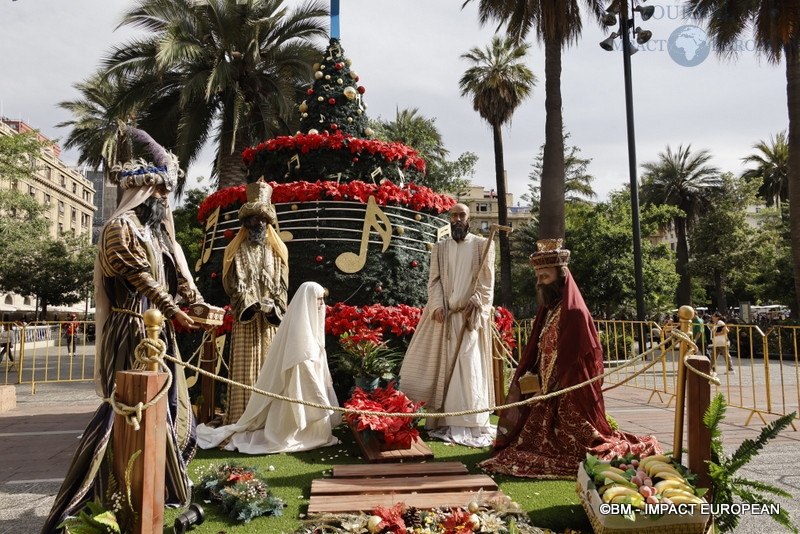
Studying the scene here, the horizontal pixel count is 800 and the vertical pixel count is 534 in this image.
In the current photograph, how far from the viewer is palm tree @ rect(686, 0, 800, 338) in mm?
13695

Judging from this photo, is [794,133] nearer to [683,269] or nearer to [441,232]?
[441,232]

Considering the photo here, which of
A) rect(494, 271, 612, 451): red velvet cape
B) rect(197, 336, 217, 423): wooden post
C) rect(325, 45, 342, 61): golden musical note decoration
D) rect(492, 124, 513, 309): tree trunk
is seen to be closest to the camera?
rect(494, 271, 612, 451): red velvet cape

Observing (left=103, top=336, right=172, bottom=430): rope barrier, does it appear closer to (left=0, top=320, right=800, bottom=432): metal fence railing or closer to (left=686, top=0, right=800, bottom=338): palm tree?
(left=0, top=320, right=800, bottom=432): metal fence railing

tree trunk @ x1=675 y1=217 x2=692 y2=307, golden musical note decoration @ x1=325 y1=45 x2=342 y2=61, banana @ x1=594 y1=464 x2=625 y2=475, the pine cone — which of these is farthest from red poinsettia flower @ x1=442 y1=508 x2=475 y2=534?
tree trunk @ x1=675 y1=217 x2=692 y2=307

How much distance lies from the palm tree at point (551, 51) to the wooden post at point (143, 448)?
1184 cm

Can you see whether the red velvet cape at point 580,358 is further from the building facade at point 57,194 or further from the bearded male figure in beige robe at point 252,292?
the building facade at point 57,194

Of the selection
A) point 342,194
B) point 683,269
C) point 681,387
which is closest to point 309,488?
point 681,387

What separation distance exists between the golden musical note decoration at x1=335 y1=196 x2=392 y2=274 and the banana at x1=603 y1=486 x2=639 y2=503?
16.9 feet

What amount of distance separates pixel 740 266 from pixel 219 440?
2802cm

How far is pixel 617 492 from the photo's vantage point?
10.5 feet

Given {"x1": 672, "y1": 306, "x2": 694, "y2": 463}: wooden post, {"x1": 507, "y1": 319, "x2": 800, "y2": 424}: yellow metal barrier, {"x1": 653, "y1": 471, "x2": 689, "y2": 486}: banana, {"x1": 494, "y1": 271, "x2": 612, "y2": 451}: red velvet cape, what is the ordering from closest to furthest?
1. {"x1": 653, "y1": 471, "x2": 689, "y2": 486}: banana
2. {"x1": 672, "y1": 306, "x2": 694, "y2": 463}: wooden post
3. {"x1": 494, "y1": 271, "x2": 612, "y2": 451}: red velvet cape
4. {"x1": 507, "y1": 319, "x2": 800, "y2": 424}: yellow metal barrier

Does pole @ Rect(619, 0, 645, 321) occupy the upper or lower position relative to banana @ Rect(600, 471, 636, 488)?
upper

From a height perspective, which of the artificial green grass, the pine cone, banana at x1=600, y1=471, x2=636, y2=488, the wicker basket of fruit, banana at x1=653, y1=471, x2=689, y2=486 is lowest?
the artificial green grass

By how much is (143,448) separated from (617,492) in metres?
2.62
